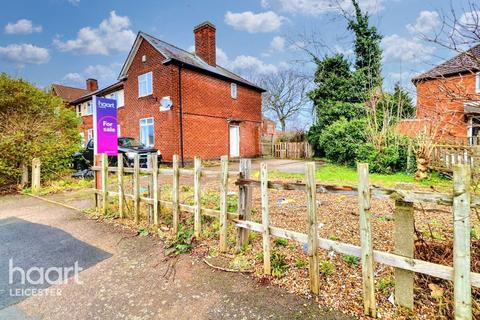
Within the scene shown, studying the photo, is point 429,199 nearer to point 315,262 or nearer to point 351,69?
point 315,262

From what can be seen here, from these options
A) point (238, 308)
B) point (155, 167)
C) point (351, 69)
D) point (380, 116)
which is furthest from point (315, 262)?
point (351, 69)

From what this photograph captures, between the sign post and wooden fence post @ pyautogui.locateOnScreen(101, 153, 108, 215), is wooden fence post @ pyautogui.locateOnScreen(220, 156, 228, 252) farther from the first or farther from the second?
the sign post

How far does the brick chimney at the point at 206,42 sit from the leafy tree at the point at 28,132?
10.8 metres

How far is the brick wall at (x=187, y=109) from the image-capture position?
580 inches

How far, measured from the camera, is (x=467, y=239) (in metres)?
1.85

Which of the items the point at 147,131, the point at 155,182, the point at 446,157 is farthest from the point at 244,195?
the point at 147,131

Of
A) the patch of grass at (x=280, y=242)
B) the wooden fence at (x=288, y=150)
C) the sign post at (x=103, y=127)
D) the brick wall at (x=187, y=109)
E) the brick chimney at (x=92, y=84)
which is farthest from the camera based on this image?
the brick chimney at (x=92, y=84)

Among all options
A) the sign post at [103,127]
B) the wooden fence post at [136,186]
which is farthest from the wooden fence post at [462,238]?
the sign post at [103,127]

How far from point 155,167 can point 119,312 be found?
256 cm

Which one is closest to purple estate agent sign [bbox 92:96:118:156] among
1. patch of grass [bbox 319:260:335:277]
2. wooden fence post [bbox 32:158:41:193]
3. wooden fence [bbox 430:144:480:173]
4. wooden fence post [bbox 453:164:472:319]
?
wooden fence post [bbox 32:158:41:193]

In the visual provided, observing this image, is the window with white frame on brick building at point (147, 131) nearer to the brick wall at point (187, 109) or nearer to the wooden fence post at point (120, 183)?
the brick wall at point (187, 109)

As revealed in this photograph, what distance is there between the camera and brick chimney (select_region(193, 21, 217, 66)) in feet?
58.2

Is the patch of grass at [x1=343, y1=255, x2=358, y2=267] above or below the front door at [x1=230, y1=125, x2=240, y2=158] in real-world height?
below

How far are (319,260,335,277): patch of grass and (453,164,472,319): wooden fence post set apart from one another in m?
1.23
